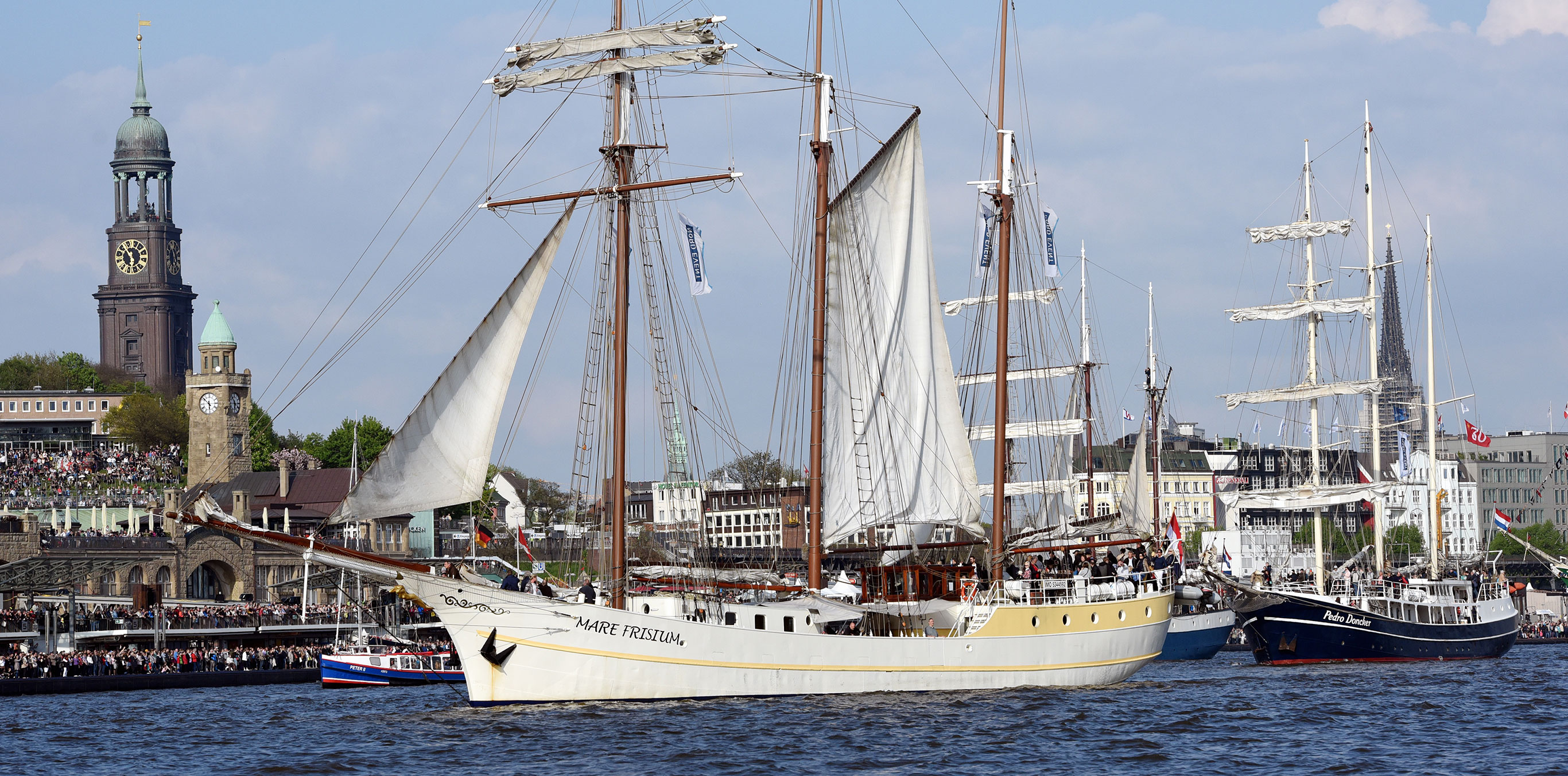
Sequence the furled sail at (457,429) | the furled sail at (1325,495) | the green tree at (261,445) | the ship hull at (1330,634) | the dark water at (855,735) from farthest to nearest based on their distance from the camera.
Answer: the green tree at (261,445) < the furled sail at (1325,495) < the ship hull at (1330,634) < the furled sail at (457,429) < the dark water at (855,735)

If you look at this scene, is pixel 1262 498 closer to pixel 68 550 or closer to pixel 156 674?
pixel 156 674

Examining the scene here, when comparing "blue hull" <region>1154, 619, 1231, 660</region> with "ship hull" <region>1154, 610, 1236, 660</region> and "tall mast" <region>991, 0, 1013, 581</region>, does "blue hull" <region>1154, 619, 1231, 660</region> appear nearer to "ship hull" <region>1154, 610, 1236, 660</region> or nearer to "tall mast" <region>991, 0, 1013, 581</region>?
"ship hull" <region>1154, 610, 1236, 660</region>

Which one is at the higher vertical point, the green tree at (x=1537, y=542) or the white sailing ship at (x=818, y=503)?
the white sailing ship at (x=818, y=503)

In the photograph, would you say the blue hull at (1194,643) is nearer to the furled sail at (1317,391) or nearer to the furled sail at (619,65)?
the furled sail at (1317,391)

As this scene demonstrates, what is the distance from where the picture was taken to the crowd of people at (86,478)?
132000 mm

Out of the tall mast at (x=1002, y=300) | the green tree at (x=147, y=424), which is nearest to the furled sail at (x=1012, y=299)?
the tall mast at (x=1002, y=300)

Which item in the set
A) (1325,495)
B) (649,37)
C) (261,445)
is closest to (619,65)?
(649,37)

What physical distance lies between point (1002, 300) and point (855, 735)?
22008 mm

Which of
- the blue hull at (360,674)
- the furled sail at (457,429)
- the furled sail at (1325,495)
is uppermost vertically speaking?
the furled sail at (457,429)

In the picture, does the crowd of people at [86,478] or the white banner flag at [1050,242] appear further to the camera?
the crowd of people at [86,478]

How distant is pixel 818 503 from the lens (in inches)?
2072

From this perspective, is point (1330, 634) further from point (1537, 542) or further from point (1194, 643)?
point (1537, 542)

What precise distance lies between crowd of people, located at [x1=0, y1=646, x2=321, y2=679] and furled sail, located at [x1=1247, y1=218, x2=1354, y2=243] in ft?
164

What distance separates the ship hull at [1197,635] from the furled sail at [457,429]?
53.5 metres
